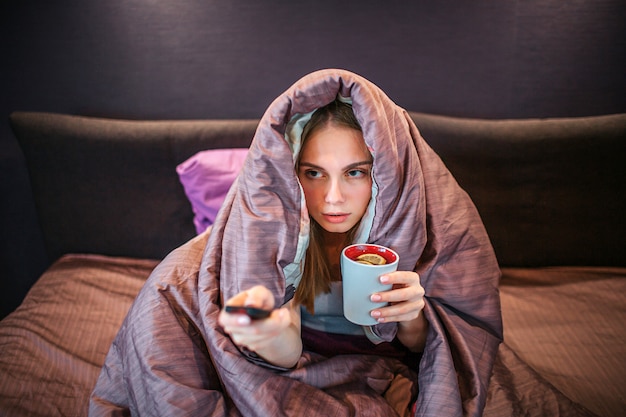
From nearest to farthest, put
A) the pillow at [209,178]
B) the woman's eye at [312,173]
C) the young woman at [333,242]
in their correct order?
the young woman at [333,242] < the woman's eye at [312,173] < the pillow at [209,178]

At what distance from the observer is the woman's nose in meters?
0.92

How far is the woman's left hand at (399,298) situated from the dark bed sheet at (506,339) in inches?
15.1

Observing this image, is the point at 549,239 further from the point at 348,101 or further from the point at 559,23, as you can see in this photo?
the point at 348,101

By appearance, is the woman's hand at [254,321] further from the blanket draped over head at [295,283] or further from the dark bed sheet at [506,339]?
the dark bed sheet at [506,339]

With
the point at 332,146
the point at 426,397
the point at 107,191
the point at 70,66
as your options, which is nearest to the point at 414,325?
the point at 426,397

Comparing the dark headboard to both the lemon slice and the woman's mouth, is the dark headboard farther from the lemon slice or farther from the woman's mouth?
the lemon slice

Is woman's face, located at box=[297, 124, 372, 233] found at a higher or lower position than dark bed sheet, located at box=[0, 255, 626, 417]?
higher

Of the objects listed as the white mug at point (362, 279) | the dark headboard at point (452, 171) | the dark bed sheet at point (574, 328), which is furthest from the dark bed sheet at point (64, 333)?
the dark bed sheet at point (574, 328)

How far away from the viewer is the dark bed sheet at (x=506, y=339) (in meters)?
1.08

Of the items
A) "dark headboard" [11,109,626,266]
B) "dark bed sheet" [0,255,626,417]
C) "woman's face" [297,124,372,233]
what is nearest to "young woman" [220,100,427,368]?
"woman's face" [297,124,372,233]

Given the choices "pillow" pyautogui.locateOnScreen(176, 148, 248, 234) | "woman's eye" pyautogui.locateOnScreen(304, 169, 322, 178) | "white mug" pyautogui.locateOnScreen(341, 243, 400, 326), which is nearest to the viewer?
"white mug" pyautogui.locateOnScreen(341, 243, 400, 326)

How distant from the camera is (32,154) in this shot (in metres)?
1.66

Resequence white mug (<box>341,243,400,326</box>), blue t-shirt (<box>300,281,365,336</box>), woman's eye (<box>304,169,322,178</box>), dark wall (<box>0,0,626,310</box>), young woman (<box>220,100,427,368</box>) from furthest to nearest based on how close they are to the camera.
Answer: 1. dark wall (<box>0,0,626,310</box>)
2. blue t-shirt (<box>300,281,365,336</box>)
3. woman's eye (<box>304,169,322,178</box>)
4. young woman (<box>220,100,427,368</box>)
5. white mug (<box>341,243,400,326</box>)

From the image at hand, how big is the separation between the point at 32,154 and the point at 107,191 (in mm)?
319
